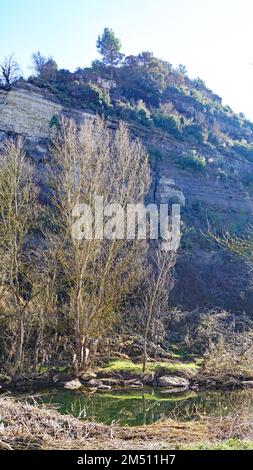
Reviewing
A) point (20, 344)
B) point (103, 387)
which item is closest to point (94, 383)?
point (103, 387)

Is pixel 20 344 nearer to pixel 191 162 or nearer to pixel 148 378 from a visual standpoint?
pixel 148 378

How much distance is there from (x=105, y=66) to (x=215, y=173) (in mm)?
14606

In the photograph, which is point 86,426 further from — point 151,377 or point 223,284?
point 223,284

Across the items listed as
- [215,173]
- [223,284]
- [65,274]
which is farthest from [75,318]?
[215,173]

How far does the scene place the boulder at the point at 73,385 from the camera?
43.3ft

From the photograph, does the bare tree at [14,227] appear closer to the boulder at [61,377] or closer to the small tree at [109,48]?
the boulder at [61,377]

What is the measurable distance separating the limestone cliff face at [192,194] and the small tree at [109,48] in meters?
10.9

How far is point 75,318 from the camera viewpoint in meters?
14.4

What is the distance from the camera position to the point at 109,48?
40.4 meters

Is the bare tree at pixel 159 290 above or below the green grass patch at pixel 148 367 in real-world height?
above

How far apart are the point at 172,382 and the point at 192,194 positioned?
61.4 ft

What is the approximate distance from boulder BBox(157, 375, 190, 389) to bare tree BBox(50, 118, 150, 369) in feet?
7.74

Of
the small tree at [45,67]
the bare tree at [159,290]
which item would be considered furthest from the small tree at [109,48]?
the bare tree at [159,290]
